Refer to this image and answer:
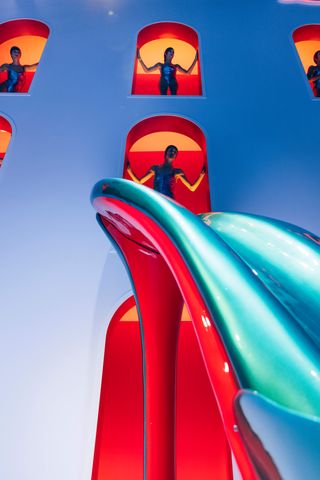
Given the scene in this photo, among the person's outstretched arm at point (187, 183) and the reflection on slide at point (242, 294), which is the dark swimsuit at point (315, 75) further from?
the reflection on slide at point (242, 294)

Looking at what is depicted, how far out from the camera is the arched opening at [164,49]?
199 inches

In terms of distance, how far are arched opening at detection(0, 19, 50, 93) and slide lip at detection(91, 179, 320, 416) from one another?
15.9 ft

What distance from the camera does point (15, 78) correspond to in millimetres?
4816

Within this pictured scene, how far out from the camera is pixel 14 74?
191 inches

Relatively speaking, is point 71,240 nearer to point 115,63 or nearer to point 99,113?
point 99,113

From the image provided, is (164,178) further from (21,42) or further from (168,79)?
(21,42)

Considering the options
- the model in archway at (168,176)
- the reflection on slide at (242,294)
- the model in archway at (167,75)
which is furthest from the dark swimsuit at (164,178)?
the reflection on slide at (242,294)

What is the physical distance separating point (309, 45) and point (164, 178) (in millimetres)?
3238

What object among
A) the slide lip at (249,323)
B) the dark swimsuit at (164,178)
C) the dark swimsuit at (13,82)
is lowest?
the slide lip at (249,323)

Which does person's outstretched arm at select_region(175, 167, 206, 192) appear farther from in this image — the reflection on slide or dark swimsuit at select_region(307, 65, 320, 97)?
the reflection on slide

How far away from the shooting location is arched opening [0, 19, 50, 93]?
4809 millimetres

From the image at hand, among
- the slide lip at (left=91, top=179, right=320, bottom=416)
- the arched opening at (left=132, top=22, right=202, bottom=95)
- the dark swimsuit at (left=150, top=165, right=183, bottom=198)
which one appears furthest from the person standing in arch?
the slide lip at (left=91, top=179, right=320, bottom=416)

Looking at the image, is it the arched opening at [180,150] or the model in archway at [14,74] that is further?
the model in archway at [14,74]

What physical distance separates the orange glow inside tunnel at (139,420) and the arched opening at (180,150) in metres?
1.34
